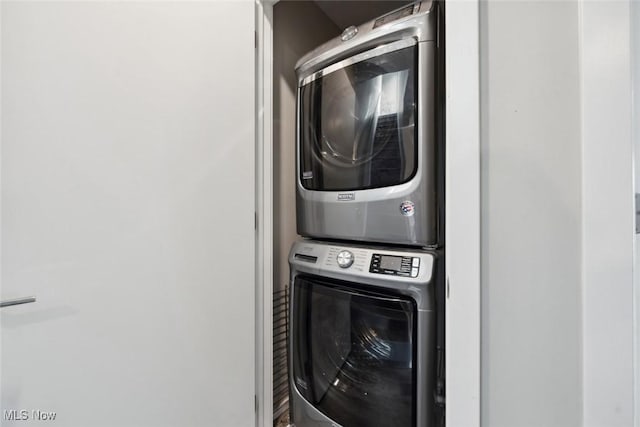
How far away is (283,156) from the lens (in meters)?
1.43

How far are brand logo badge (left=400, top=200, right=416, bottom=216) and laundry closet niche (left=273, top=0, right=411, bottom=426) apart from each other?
71 centimetres

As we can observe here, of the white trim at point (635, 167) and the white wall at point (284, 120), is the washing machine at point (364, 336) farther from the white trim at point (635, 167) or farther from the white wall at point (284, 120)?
the white trim at point (635, 167)

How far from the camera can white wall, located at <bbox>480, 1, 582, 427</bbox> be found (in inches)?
18.7

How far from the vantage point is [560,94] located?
0.48 meters

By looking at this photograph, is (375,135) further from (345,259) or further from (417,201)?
(345,259)

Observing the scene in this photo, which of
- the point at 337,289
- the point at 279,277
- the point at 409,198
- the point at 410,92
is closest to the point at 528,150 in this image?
the point at 409,198

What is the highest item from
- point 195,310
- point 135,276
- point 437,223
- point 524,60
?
point 524,60

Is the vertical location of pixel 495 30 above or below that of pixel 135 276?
above

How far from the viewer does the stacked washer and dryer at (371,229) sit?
88 cm

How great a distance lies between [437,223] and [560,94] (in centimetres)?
49

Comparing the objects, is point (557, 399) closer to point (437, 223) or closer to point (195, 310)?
point (437, 223)

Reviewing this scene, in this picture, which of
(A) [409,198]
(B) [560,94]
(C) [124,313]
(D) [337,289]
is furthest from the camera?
(D) [337,289]

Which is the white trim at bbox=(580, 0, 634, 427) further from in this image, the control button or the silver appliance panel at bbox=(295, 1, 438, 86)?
the control button

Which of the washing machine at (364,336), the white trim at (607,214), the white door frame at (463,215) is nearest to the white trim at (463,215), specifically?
the white door frame at (463,215)
